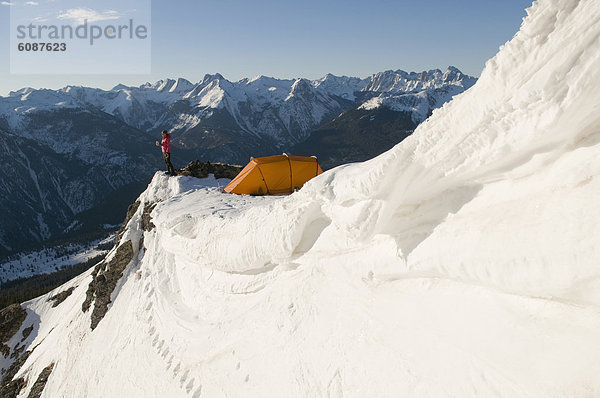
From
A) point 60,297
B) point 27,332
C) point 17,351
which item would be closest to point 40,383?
point 17,351

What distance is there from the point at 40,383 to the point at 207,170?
13136mm

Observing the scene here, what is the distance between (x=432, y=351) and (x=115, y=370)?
10780 mm

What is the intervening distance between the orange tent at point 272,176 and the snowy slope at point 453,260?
9063 mm

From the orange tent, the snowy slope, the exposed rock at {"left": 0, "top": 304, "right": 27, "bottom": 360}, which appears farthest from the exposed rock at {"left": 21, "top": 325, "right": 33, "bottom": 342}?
the snowy slope

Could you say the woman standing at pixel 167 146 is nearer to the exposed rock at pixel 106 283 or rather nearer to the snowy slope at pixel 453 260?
the exposed rock at pixel 106 283

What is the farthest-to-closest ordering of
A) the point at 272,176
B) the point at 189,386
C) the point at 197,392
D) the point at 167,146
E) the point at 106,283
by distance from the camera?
the point at 167,146 → the point at 272,176 → the point at 106,283 → the point at 189,386 → the point at 197,392

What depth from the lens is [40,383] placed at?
1516 cm

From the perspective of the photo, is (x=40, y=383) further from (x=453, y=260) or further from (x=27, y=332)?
(x=453, y=260)

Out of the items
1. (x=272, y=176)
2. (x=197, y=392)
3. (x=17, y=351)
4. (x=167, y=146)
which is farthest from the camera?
(x=17, y=351)

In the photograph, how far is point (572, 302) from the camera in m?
2.93

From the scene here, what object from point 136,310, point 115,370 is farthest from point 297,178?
point 115,370

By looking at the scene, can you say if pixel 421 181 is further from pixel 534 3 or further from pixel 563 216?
pixel 534 3

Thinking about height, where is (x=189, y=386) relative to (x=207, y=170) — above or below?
below

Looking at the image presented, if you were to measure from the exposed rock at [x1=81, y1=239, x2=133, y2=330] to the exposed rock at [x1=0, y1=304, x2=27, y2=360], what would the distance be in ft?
48.2
